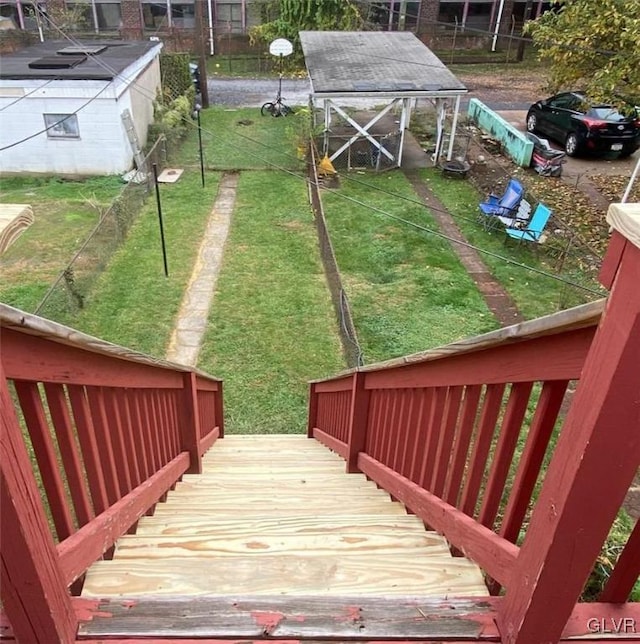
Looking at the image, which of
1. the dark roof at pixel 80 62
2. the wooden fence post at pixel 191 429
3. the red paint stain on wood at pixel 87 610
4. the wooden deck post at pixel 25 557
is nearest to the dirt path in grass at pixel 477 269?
the wooden fence post at pixel 191 429

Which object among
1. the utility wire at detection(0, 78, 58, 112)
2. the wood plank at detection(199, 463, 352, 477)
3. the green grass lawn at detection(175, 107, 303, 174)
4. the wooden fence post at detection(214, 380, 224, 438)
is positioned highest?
the wood plank at detection(199, 463, 352, 477)

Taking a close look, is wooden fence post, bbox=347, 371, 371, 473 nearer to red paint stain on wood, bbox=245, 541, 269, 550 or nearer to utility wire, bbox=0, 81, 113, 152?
red paint stain on wood, bbox=245, 541, 269, 550

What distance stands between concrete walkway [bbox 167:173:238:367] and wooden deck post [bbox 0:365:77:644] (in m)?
6.17

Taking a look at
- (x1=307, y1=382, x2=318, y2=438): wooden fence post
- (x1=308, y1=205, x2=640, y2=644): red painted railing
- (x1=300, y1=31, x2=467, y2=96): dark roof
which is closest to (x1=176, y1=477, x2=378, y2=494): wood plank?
(x1=308, y1=205, x2=640, y2=644): red painted railing

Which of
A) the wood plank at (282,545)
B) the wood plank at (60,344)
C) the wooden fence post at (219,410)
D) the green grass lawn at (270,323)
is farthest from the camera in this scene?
the green grass lawn at (270,323)

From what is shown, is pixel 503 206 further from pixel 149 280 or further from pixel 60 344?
pixel 60 344

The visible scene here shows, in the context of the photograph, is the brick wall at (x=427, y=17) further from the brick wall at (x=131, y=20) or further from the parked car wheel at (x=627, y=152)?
the parked car wheel at (x=627, y=152)

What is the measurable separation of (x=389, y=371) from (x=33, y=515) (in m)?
2.23

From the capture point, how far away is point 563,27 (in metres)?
10.6

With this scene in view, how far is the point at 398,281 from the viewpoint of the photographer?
9.77 meters

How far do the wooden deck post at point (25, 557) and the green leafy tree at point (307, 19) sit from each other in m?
24.3

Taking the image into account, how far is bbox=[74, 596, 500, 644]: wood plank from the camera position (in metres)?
1.39

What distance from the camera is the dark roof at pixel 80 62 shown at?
13.3 metres

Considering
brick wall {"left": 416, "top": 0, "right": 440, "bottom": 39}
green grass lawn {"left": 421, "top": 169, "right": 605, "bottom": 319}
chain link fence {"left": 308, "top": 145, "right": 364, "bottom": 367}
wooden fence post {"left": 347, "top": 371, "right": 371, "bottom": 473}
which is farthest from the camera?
brick wall {"left": 416, "top": 0, "right": 440, "bottom": 39}
